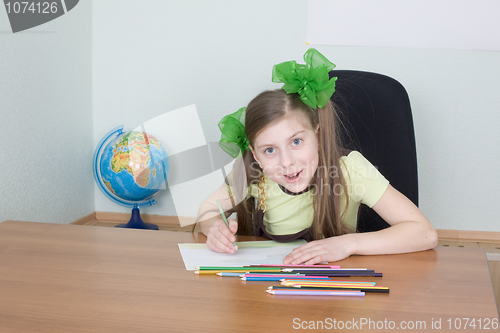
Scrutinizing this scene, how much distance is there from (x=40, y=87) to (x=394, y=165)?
1571 millimetres

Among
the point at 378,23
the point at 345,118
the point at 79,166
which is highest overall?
the point at 378,23

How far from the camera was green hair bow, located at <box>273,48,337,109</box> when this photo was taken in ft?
3.58

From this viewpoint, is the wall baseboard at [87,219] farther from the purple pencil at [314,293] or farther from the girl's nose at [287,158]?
the purple pencil at [314,293]

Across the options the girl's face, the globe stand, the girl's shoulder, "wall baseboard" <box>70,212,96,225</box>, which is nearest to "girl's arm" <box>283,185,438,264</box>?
the girl's shoulder

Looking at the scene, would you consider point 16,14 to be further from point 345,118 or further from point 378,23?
point 378,23

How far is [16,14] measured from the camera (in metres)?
1.90

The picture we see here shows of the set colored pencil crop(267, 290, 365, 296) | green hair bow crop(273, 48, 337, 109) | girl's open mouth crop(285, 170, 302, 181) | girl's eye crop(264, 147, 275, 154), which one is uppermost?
green hair bow crop(273, 48, 337, 109)

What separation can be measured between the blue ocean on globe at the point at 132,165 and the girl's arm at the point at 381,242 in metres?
1.53

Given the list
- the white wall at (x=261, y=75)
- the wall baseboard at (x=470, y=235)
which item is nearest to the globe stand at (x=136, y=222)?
the white wall at (x=261, y=75)

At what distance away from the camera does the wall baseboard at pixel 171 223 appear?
242 centimetres

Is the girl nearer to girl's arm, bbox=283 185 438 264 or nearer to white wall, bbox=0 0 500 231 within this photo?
girl's arm, bbox=283 185 438 264

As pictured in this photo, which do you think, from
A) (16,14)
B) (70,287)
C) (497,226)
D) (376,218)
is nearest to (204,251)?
(70,287)

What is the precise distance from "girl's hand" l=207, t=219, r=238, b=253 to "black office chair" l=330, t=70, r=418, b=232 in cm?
59

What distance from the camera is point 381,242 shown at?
3.05 feet
